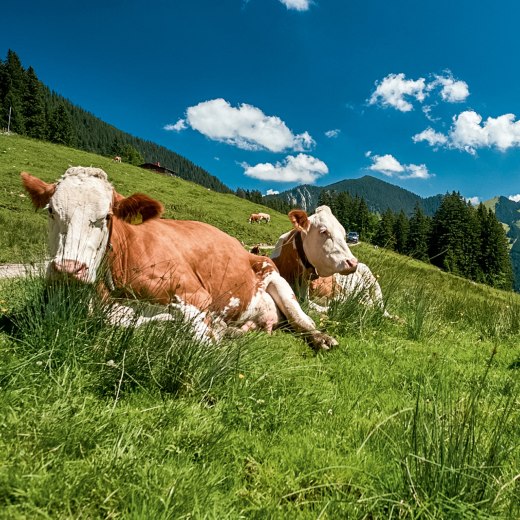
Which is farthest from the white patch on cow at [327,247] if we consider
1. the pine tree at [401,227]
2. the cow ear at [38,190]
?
the pine tree at [401,227]

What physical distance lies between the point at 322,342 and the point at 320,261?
234 centimetres

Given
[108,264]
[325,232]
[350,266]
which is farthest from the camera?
[325,232]

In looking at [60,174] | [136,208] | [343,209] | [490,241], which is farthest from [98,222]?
[343,209]

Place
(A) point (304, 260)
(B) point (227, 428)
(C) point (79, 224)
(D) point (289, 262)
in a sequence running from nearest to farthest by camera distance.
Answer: (B) point (227, 428), (C) point (79, 224), (A) point (304, 260), (D) point (289, 262)

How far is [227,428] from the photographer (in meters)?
2.82

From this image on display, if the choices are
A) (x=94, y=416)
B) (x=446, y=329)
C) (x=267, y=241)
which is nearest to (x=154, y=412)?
(x=94, y=416)

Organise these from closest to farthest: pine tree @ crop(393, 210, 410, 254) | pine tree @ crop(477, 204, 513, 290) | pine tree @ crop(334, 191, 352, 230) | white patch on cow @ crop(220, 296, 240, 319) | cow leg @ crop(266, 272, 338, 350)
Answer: white patch on cow @ crop(220, 296, 240, 319), cow leg @ crop(266, 272, 338, 350), pine tree @ crop(477, 204, 513, 290), pine tree @ crop(393, 210, 410, 254), pine tree @ crop(334, 191, 352, 230)

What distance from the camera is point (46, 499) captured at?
1850 mm

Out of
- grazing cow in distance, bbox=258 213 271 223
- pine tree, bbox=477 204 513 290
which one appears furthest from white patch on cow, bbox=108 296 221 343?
pine tree, bbox=477 204 513 290

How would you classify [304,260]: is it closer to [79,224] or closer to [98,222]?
[98,222]

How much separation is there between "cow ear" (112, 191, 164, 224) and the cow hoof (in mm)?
2446

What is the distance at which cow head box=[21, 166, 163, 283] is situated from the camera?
3598 mm

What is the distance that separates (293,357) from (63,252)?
8.17ft

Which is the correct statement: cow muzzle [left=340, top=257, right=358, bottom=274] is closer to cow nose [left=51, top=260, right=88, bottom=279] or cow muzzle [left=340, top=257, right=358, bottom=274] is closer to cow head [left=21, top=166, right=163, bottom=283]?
cow head [left=21, top=166, right=163, bottom=283]
